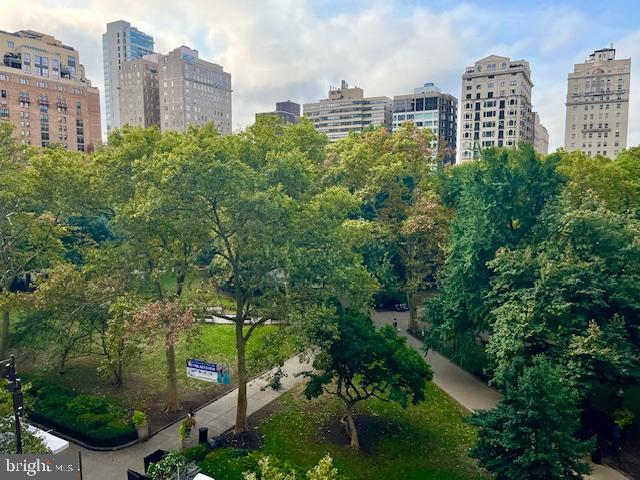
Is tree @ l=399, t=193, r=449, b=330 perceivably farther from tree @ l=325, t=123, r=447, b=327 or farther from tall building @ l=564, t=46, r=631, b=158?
tall building @ l=564, t=46, r=631, b=158

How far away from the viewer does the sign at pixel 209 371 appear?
1986 cm

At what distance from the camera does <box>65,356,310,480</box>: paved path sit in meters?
17.5

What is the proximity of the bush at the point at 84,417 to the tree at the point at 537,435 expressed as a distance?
A: 45.9 ft

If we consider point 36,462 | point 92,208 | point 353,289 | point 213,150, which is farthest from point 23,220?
point 353,289

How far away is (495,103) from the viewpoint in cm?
9706

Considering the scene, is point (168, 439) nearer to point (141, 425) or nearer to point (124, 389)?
point (141, 425)

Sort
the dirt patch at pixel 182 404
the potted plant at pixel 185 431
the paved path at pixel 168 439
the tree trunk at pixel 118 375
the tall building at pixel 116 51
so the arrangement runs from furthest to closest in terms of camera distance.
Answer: the tall building at pixel 116 51, the tree trunk at pixel 118 375, the dirt patch at pixel 182 404, the potted plant at pixel 185 431, the paved path at pixel 168 439

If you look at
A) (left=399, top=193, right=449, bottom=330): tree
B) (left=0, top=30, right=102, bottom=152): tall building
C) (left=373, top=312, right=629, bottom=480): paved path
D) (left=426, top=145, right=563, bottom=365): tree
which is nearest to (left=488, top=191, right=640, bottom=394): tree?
(left=426, top=145, right=563, bottom=365): tree

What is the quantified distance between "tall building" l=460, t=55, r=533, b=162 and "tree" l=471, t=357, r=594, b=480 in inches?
3350

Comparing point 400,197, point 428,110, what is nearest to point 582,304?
point 400,197

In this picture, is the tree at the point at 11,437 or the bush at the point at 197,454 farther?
the bush at the point at 197,454

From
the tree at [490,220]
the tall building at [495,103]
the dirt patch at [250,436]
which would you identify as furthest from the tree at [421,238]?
the tall building at [495,103]

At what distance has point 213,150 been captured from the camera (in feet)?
56.5

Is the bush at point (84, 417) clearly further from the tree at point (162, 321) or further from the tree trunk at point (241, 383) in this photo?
the tree at point (162, 321)
